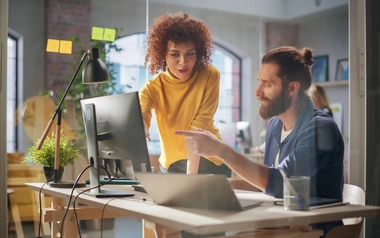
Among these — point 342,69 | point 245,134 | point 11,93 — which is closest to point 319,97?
point 342,69

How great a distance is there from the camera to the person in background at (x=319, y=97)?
7.95ft

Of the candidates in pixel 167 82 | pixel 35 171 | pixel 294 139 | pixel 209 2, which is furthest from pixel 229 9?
pixel 35 171

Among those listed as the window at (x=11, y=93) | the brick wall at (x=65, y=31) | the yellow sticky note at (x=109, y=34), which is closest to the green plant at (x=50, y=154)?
the window at (x=11, y=93)

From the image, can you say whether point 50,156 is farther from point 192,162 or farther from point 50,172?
point 192,162

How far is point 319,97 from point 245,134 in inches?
17.6

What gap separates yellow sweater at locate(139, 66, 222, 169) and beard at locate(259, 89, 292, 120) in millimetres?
298

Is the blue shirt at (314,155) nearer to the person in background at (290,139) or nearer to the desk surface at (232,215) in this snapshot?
the person in background at (290,139)

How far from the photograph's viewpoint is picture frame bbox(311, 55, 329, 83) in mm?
2453

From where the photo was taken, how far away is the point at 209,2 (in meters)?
2.97

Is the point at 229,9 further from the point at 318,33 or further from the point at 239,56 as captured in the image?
the point at 318,33

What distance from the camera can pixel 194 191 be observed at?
6.29ft

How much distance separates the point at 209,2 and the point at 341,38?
2.41 feet

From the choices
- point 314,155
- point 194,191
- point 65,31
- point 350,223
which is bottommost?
point 350,223

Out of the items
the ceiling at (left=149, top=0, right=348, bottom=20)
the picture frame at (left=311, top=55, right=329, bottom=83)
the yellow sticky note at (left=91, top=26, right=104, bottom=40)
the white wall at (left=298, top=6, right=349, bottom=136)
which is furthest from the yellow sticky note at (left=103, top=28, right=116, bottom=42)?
the picture frame at (left=311, top=55, right=329, bottom=83)
